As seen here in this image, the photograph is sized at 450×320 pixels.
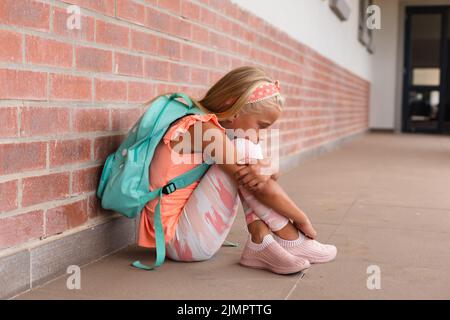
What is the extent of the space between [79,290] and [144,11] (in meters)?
1.20

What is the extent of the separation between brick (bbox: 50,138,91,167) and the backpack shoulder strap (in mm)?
268

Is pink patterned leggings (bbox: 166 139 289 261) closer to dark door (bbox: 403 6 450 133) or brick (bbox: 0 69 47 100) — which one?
brick (bbox: 0 69 47 100)

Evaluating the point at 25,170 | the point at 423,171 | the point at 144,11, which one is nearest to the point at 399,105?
the point at 423,171

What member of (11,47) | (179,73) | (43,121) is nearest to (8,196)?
(43,121)

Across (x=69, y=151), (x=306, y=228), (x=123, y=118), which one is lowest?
(x=306, y=228)

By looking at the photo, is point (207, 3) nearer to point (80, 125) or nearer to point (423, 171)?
point (80, 125)

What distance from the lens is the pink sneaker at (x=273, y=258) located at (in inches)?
77.9

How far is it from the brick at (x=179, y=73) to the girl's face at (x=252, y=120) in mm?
738

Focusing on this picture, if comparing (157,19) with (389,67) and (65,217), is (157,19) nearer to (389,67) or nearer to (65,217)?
(65,217)

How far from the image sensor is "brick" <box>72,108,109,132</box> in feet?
6.75

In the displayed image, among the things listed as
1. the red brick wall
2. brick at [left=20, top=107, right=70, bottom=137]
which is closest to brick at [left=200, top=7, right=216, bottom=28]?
the red brick wall

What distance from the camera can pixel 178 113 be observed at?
2.08 meters

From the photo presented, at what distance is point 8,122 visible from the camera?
1.70 m

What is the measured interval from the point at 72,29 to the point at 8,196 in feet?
2.01
